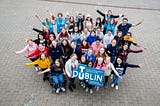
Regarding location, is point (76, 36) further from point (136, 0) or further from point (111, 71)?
point (136, 0)

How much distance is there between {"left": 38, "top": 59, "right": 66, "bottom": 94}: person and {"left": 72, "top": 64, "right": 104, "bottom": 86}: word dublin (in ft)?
1.59

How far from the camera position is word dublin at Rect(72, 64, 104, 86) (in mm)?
6516

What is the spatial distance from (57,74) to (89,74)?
3.77 feet

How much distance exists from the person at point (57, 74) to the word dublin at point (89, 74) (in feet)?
1.59

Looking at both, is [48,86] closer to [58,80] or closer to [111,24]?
[58,80]

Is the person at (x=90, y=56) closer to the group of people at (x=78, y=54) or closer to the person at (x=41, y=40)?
the group of people at (x=78, y=54)

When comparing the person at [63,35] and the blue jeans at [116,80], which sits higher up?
the person at [63,35]

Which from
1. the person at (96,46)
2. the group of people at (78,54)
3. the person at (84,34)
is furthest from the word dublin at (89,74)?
the person at (84,34)

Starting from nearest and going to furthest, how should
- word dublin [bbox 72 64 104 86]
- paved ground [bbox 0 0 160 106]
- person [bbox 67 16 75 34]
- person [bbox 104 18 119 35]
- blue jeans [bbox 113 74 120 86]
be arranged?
word dublin [bbox 72 64 104 86], paved ground [bbox 0 0 160 106], blue jeans [bbox 113 74 120 86], person [bbox 67 16 75 34], person [bbox 104 18 119 35]

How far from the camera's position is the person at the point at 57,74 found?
6828 mm

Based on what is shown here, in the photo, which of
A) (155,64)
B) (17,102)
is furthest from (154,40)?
(17,102)

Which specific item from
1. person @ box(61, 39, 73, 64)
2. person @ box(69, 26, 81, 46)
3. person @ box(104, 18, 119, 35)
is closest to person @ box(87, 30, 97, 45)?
person @ box(69, 26, 81, 46)

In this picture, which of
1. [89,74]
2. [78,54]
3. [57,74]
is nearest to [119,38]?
[78,54]

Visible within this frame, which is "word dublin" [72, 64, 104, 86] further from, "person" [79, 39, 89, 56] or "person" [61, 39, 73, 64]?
"person" [79, 39, 89, 56]
